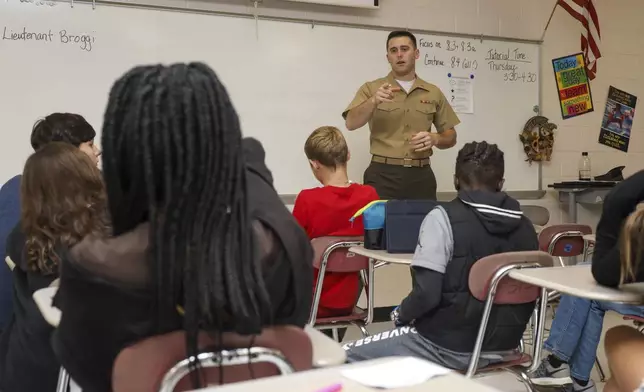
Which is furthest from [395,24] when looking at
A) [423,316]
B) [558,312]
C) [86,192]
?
[86,192]

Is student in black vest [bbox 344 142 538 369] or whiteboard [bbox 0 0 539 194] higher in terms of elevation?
whiteboard [bbox 0 0 539 194]

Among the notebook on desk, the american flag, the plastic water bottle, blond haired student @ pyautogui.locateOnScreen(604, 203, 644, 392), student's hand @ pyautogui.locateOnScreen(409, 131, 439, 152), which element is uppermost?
the american flag

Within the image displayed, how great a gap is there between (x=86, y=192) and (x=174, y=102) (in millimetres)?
887

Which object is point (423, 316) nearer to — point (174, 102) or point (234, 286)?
point (234, 286)

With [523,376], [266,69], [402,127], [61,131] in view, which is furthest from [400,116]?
[523,376]

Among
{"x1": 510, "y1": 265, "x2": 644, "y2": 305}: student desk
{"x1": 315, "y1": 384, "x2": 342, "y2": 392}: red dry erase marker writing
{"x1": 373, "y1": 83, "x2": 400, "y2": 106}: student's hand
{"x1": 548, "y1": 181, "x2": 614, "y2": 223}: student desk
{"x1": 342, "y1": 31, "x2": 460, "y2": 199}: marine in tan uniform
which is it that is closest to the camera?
{"x1": 315, "y1": 384, "x2": 342, "y2": 392}: red dry erase marker writing

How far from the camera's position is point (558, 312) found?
8.59 feet

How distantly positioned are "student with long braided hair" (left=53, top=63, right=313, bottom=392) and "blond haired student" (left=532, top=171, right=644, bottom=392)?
3.56 feet

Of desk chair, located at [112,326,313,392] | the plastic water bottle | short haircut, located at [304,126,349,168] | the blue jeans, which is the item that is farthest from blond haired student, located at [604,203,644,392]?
the plastic water bottle

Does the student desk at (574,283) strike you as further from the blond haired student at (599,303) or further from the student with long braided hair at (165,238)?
the student with long braided hair at (165,238)

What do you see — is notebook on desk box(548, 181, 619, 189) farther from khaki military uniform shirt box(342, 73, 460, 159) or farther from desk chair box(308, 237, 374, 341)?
desk chair box(308, 237, 374, 341)

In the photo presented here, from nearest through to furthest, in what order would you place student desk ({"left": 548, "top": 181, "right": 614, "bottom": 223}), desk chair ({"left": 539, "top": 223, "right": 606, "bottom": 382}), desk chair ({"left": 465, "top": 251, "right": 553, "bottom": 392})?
desk chair ({"left": 465, "top": 251, "right": 553, "bottom": 392})
desk chair ({"left": 539, "top": 223, "right": 606, "bottom": 382})
student desk ({"left": 548, "top": 181, "right": 614, "bottom": 223})

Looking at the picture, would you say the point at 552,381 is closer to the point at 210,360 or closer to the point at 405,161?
the point at 405,161

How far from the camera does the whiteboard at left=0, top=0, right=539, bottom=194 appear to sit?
137 inches
